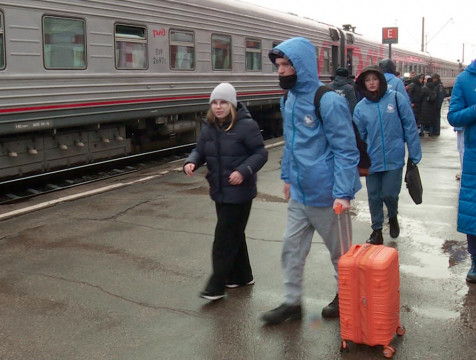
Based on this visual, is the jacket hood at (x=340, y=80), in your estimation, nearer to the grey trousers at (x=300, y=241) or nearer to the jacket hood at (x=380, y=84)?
the jacket hood at (x=380, y=84)

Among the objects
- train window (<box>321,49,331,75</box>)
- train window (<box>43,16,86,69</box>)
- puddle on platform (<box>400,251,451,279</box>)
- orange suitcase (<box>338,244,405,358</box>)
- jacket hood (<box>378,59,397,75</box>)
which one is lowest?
puddle on platform (<box>400,251,451,279</box>)

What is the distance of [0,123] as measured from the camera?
8.16 m

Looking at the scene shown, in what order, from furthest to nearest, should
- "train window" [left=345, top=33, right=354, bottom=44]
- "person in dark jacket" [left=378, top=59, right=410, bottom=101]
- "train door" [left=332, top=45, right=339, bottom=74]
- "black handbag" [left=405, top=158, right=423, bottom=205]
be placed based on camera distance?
"train window" [left=345, top=33, right=354, bottom=44], "train door" [left=332, top=45, right=339, bottom=74], "person in dark jacket" [left=378, top=59, right=410, bottom=101], "black handbag" [left=405, top=158, right=423, bottom=205]

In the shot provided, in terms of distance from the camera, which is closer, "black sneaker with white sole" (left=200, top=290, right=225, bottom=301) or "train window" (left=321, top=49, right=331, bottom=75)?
"black sneaker with white sole" (left=200, top=290, right=225, bottom=301)

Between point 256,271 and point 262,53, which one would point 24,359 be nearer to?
point 256,271

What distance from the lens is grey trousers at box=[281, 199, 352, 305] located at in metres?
3.98

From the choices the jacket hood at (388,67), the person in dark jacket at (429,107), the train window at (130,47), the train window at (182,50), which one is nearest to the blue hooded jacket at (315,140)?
the jacket hood at (388,67)

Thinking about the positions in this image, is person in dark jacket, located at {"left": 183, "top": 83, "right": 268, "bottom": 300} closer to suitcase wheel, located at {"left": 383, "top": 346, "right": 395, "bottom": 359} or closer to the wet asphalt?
the wet asphalt

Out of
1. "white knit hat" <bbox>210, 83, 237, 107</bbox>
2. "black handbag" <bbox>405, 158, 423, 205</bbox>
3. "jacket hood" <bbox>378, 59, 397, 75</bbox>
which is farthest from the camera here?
"jacket hood" <bbox>378, 59, 397, 75</bbox>

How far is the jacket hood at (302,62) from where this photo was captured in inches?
151

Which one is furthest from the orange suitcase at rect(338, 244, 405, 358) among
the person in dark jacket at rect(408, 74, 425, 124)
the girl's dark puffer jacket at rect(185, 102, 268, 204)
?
the person in dark jacket at rect(408, 74, 425, 124)

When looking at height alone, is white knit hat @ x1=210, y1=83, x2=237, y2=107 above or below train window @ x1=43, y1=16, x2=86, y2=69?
below

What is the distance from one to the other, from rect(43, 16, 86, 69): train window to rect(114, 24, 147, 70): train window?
0.80m

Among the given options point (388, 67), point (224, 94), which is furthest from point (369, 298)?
point (388, 67)
